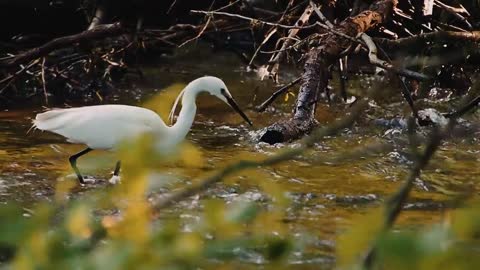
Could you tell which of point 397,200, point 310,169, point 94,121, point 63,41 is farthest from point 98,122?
point 397,200

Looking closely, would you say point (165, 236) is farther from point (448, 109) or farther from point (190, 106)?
point (448, 109)


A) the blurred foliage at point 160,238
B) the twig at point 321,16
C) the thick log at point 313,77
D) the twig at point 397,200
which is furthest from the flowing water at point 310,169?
the blurred foliage at point 160,238

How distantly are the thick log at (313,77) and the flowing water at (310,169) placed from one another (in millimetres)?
202

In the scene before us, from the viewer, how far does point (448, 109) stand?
8.24m

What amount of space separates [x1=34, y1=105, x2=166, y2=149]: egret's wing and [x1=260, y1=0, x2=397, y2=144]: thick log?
84cm

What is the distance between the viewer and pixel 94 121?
6.51 meters

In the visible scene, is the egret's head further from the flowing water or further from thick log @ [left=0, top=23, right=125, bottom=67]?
thick log @ [left=0, top=23, right=125, bottom=67]

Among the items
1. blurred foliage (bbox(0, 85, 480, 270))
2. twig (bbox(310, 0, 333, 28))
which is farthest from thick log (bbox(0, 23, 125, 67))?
blurred foliage (bbox(0, 85, 480, 270))

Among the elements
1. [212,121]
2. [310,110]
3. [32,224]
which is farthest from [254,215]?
[212,121]

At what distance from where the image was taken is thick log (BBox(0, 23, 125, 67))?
789 centimetres

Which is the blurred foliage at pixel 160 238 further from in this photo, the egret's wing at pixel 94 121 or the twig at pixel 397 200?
the egret's wing at pixel 94 121

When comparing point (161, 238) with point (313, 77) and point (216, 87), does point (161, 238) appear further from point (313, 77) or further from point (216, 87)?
point (216, 87)

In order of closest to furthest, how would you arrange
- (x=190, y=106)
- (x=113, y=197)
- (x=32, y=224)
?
(x=32, y=224)
(x=113, y=197)
(x=190, y=106)

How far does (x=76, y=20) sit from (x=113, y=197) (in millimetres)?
8753
